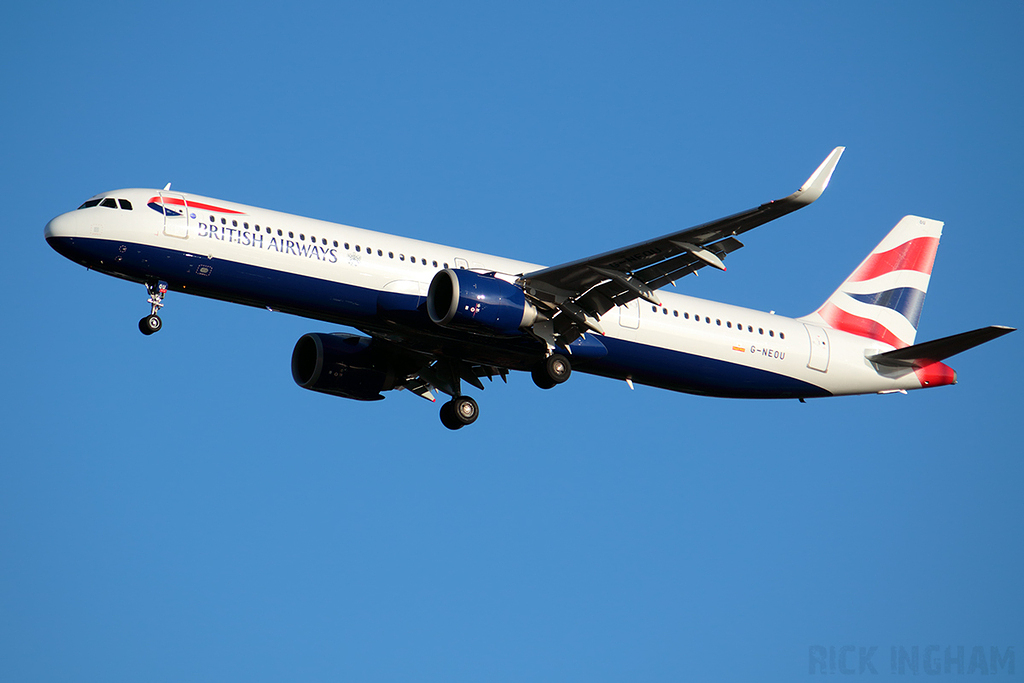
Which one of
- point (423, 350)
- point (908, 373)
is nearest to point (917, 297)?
point (908, 373)

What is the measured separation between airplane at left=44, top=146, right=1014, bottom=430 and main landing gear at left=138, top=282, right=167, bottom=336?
1.4 inches

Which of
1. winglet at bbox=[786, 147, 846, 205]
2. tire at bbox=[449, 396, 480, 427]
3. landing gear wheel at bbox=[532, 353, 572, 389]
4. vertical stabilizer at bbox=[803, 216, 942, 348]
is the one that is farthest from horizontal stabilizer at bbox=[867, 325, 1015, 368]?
tire at bbox=[449, 396, 480, 427]

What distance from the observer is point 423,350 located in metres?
33.4

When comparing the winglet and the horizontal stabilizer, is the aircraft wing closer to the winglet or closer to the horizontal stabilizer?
the winglet

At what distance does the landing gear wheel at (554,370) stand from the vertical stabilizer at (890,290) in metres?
10.8

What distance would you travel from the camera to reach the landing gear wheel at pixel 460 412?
35.9 meters

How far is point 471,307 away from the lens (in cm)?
2978

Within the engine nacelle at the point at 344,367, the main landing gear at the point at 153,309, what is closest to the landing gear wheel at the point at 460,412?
the engine nacelle at the point at 344,367

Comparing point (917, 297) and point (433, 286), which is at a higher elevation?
point (917, 297)

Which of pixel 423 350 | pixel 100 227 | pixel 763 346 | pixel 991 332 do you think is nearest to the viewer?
pixel 100 227

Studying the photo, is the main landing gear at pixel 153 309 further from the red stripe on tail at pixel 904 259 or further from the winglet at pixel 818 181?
the red stripe on tail at pixel 904 259

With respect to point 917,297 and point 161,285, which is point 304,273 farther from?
point 917,297

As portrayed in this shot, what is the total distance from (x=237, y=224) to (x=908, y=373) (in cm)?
2172

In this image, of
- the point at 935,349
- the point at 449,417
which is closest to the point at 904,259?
the point at 935,349
